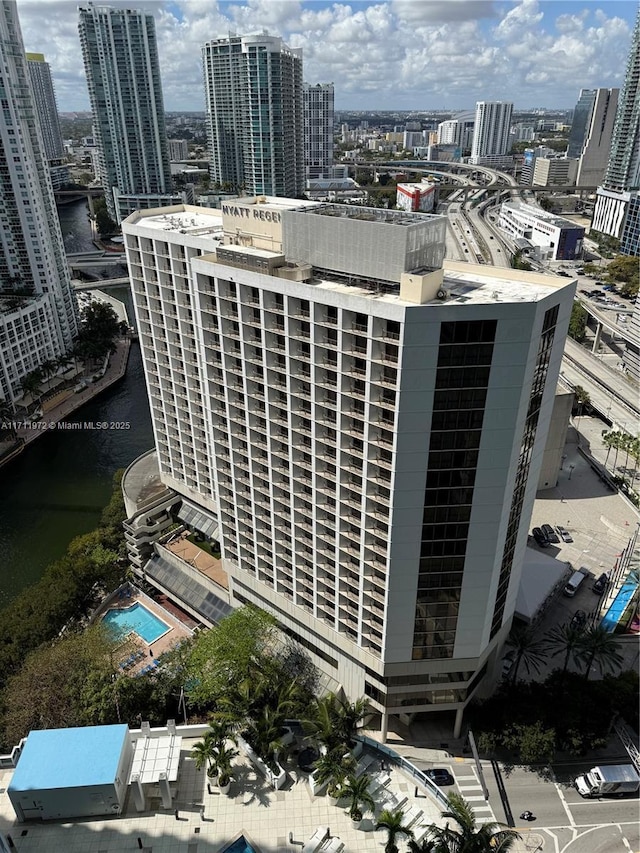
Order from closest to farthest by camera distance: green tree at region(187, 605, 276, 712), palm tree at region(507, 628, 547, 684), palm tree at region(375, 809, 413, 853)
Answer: palm tree at region(375, 809, 413, 853)
green tree at region(187, 605, 276, 712)
palm tree at region(507, 628, 547, 684)

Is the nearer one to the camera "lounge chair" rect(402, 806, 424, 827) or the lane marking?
"lounge chair" rect(402, 806, 424, 827)

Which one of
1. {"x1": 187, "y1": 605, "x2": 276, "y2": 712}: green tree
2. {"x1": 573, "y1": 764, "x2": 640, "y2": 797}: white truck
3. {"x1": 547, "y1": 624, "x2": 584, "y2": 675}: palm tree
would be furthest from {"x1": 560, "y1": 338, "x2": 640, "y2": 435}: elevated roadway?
{"x1": 187, "y1": 605, "x2": 276, "y2": 712}: green tree

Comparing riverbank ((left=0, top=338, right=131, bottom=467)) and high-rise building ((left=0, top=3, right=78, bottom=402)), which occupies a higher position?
high-rise building ((left=0, top=3, right=78, bottom=402))

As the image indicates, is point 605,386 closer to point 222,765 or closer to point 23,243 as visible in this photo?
point 222,765

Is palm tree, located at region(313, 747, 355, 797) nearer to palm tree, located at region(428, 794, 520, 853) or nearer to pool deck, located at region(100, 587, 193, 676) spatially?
palm tree, located at region(428, 794, 520, 853)

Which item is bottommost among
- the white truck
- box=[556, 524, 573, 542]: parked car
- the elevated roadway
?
box=[556, 524, 573, 542]: parked car

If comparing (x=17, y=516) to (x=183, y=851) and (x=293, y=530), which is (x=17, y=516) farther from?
(x=183, y=851)

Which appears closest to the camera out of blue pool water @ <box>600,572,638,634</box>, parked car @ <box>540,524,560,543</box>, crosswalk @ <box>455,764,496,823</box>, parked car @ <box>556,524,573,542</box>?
crosswalk @ <box>455,764,496,823</box>

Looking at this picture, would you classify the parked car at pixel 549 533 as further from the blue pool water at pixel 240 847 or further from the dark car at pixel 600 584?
the blue pool water at pixel 240 847
